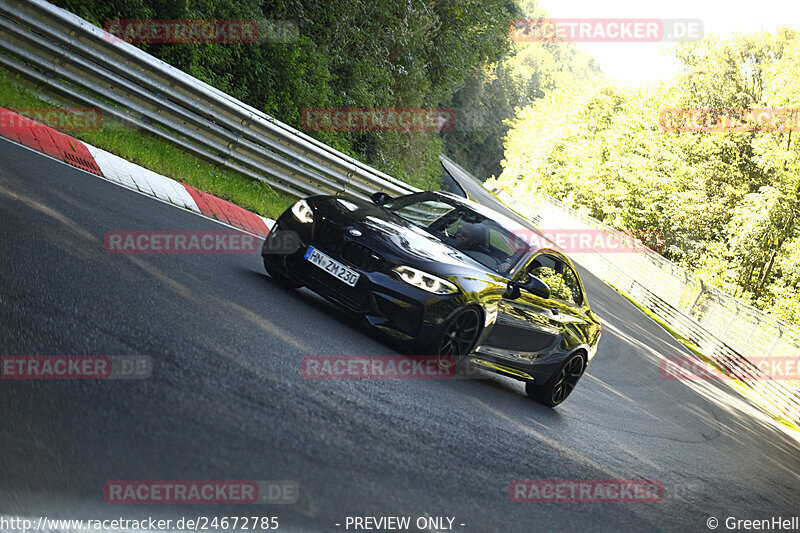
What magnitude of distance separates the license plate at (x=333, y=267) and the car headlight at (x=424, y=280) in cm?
37

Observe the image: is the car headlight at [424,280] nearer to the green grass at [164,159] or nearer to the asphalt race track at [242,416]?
the asphalt race track at [242,416]

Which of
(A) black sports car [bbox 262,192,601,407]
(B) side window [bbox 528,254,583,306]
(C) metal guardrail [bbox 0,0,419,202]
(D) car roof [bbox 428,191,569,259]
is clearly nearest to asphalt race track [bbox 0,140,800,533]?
(A) black sports car [bbox 262,192,601,407]

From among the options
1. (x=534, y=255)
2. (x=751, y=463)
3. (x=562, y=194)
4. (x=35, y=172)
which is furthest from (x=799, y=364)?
(x=562, y=194)

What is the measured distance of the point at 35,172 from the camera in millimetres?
7758

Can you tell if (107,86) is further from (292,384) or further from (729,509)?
(729,509)

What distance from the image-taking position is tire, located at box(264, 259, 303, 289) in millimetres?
7484

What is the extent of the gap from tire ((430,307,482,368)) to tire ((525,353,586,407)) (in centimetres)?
154

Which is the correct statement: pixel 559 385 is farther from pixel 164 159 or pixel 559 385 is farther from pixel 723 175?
pixel 723 175

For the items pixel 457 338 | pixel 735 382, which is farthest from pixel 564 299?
pixel 735 382

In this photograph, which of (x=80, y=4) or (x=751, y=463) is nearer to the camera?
(x=751, y=463)

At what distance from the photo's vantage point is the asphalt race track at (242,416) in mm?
3311

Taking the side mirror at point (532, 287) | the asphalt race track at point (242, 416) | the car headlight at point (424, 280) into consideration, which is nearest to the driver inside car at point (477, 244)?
the side mirror at point (532, 287)

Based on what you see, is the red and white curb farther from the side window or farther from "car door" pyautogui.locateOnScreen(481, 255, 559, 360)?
"car door" pyautogui.locateOnScreen(481, 255, 559, 360)

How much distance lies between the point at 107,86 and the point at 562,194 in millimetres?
58439
